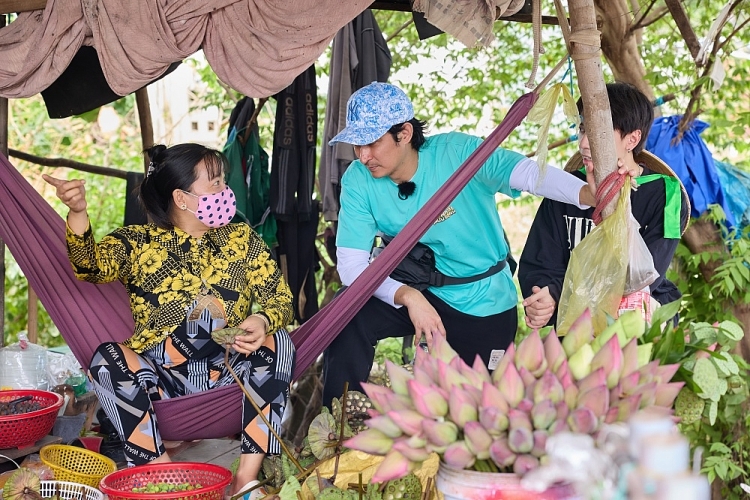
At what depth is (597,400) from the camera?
0.96 meters

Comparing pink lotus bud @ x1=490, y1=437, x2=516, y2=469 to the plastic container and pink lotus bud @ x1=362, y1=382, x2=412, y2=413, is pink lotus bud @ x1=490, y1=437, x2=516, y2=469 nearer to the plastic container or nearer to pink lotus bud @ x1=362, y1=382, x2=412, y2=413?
pink lotus bud @ x1=362, y1=382, x2=412, y2=413

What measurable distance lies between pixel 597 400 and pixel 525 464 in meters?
0.11

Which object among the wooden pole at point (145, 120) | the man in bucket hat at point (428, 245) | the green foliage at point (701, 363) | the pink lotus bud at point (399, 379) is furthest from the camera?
the wooden pole at point (145, 120)

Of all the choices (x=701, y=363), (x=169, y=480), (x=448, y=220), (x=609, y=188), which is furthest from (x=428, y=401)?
(x=448, y=220)

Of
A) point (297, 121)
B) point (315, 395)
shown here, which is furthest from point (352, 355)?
point (315, 395)

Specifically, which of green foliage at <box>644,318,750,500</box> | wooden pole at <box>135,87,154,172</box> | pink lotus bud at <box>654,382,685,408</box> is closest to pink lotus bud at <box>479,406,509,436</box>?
pink lotus bud at <box>654,382,685,408</box>

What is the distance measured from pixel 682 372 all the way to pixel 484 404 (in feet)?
1.72

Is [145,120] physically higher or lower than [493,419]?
higher

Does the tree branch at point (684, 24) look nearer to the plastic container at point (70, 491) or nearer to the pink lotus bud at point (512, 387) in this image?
the pink lotus bud at point (512, 387)

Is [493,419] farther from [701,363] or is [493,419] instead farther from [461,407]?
[701,363]

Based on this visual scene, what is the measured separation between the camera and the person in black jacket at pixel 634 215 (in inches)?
81.1

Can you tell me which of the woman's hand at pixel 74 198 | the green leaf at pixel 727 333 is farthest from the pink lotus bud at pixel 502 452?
the woman's hand at pixel 74 198

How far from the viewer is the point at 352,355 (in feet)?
7.79

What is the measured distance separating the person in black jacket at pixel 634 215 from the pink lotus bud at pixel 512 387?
3.03 ft
